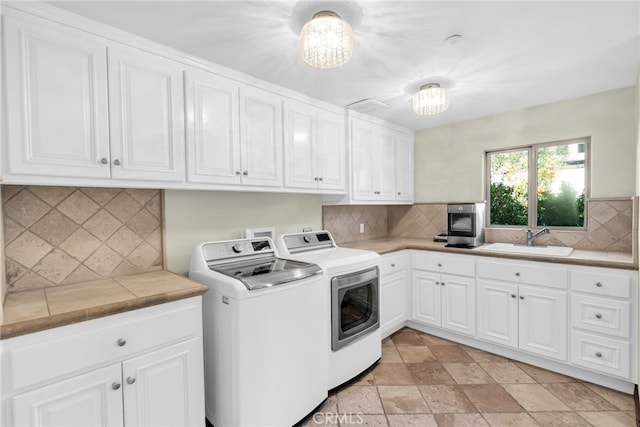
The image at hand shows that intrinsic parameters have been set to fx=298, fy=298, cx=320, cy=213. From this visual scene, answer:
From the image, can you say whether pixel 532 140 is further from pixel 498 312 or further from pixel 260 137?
pixel 260 137

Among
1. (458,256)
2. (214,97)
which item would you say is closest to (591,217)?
(458,256)

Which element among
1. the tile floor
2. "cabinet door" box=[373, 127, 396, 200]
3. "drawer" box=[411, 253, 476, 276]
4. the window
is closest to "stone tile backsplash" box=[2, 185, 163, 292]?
the tile floor

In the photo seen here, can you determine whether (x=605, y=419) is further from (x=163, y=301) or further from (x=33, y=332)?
(x=33, y=332)

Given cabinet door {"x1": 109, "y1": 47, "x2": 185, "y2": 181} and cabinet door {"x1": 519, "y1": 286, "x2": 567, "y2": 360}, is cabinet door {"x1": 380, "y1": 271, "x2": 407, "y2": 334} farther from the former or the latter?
cabinet door {"x1": 109, "y1": 47, "x2": 185, "y2": 181}

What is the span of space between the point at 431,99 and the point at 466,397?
2128mm

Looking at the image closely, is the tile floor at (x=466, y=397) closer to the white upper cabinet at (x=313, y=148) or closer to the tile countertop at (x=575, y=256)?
the tile countertop at (x=575, y=256)

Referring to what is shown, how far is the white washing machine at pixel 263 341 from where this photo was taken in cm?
158

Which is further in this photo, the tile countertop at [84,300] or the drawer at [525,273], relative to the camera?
the drawer at [525,273]

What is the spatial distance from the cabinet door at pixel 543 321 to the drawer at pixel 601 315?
0.07m

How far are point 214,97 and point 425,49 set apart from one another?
1.35 meters

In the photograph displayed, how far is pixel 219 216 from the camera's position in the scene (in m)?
2.31

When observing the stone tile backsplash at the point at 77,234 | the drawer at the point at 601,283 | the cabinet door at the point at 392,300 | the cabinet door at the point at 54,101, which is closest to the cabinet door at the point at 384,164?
the cabinet door at the point at 392,300

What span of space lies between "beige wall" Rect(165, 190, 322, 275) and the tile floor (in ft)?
4.53

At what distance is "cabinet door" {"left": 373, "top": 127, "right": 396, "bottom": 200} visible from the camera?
3207 millimetres
